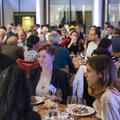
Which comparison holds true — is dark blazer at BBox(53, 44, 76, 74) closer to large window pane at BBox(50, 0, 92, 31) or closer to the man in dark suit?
the man in dark suit

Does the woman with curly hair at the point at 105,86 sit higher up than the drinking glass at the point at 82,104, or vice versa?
the woman with curly hair at the point at 105,86

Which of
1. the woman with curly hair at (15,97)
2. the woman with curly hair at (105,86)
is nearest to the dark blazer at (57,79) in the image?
the woman with curly hair at (105,86)

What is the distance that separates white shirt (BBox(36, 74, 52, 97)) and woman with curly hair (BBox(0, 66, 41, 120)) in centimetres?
189

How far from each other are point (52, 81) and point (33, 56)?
1.46 m

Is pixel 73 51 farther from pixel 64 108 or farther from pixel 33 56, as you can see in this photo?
pixel 64 108

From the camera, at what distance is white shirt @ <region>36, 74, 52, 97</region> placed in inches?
135

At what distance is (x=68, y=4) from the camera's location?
15.7m

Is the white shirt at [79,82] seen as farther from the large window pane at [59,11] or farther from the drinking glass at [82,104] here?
the large window pane at [59,11]

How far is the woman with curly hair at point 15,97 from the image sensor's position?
1493 millimetres

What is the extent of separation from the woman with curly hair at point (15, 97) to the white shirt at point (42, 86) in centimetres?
189

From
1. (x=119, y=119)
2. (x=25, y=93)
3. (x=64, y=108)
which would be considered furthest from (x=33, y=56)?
(x=25, y=93)

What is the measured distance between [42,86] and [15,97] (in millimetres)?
1986

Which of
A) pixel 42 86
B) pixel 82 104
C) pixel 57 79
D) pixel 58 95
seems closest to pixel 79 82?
pixel 57 79

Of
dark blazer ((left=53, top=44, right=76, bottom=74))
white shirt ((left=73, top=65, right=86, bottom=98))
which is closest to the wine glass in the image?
white shirt ((left=73, top=65, right=86, bottom=98))
